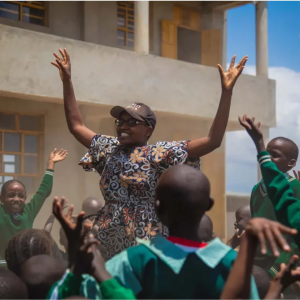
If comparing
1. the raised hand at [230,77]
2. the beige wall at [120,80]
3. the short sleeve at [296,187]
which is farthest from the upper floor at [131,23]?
the raised hand at [230,77]

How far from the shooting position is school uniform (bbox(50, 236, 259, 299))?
7.47ft

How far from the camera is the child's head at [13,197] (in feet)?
20.1

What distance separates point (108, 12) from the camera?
42.1 feet

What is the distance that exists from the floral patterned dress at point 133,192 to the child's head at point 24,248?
42 cm

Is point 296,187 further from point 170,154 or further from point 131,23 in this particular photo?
point 131,23

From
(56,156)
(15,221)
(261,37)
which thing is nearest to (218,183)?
(261,37)

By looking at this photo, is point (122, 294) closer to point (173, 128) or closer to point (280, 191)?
point (280, 191)

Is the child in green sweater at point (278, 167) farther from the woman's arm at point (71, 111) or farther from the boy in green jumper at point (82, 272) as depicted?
the boy in green jumper at point (82, 272)

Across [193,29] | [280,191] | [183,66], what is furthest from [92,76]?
[280,191]

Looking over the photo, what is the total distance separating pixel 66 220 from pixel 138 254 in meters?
0.29

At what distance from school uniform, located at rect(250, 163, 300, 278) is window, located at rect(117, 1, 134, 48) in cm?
889

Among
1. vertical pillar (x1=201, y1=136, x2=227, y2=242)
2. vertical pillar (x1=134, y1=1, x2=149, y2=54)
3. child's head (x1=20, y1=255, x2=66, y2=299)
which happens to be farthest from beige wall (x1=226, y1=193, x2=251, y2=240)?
child's head (x1=20, y1=255, x2=66, y2=299)

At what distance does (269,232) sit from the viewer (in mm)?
2115

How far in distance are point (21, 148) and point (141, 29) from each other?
3.09 meters
